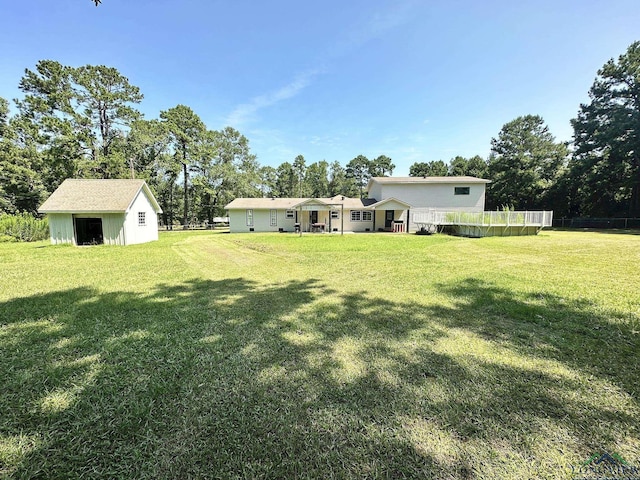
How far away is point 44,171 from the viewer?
2667cm

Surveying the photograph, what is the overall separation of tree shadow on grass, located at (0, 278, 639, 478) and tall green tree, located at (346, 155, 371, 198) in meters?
58.1

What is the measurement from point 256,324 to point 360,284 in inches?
114

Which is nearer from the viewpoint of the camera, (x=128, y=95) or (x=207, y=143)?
(x=128, y=95)

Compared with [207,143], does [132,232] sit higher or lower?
lower

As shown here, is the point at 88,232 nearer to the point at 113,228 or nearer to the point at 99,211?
the point at 113,228

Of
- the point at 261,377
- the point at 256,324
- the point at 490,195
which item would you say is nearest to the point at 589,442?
the point at 261,377

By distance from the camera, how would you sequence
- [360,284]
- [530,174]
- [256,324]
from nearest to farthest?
1. [256,324]
2. [360,284]
3. [530,174]

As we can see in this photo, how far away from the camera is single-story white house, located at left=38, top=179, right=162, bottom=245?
14.8m

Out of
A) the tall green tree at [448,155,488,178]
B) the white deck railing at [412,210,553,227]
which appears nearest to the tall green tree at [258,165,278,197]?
the tall green tree at [448,155,488,178]

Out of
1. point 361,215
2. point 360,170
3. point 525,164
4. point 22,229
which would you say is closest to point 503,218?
point 361,215

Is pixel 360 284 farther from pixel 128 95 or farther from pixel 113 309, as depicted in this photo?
pixel 128 95

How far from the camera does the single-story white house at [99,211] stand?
1482 centimetres

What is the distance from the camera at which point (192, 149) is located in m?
31.8

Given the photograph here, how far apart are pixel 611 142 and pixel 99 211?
40.0 m
